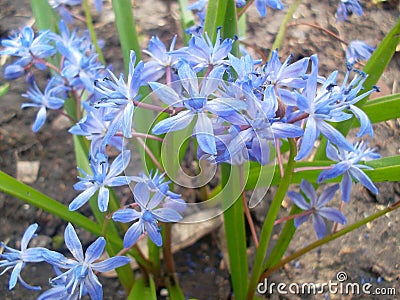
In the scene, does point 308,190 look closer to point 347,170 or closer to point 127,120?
point 347,170

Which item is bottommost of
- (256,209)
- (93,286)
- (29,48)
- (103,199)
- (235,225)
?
(256,209)

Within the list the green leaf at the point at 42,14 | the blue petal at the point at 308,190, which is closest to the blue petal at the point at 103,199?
the blue petal at the point at 308,190

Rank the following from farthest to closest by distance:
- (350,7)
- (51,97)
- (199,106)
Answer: (350,7) < (51,97) < (199,106)

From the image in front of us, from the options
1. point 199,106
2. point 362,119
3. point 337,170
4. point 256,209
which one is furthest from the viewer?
point 256,209

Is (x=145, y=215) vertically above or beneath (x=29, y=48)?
beneath

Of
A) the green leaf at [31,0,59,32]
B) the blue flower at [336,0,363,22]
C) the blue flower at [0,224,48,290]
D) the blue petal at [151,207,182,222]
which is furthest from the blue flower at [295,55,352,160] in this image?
the green leaf at [31,0,59,32]

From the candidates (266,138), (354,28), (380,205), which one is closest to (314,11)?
(354,28)

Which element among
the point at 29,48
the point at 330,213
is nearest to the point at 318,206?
the point at 330,213

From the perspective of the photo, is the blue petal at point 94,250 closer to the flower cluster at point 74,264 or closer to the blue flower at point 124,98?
the flower cluster at point 74,264
